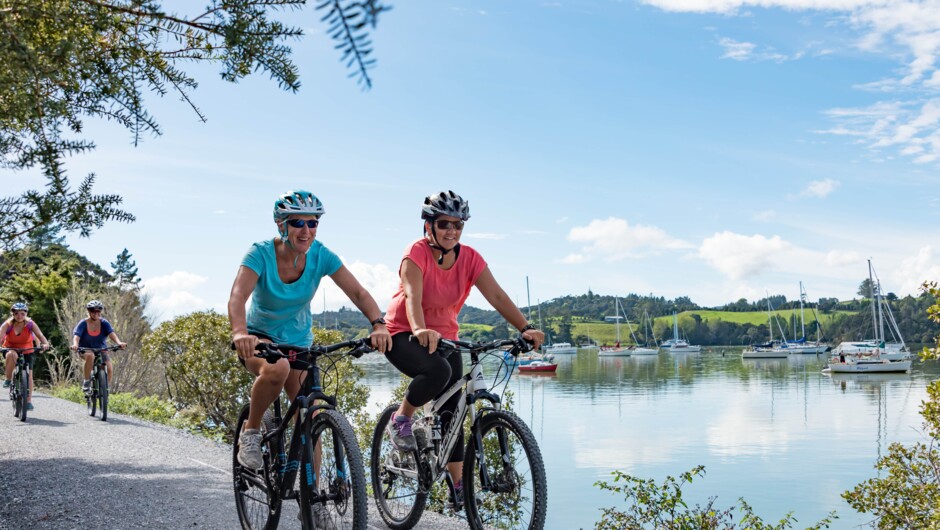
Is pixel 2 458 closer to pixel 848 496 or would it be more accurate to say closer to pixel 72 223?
pixel 72 223

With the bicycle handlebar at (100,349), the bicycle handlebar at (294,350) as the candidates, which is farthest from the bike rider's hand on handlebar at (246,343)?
the bicycle handlebar at (100,349)

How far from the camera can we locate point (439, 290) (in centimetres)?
514

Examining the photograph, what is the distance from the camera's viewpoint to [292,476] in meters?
4.69

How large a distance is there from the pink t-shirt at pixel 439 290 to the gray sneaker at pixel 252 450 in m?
0.97

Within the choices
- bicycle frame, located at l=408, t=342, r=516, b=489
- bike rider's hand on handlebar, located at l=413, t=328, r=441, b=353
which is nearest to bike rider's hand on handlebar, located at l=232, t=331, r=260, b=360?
bike rider's hand on handlebar, located at l=413, t=328, r=441, b=353

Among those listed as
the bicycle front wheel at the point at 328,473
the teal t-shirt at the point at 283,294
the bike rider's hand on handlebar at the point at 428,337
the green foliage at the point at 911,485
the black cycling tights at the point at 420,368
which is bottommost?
the green foliage at the point at 911,485

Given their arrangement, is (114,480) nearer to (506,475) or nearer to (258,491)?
(258,491)

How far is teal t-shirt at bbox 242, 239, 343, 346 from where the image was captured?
4.66 meters

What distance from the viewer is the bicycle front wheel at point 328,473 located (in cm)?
441

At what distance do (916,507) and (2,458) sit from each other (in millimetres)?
10260

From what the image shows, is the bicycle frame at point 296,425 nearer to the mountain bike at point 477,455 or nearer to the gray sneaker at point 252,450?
the gray sneaker at point 252,450

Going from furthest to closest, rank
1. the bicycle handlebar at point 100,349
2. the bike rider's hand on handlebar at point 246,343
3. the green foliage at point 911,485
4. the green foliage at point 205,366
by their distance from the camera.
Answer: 1. the green foliage at point 205,366
2. the bicycle handlebar at point 100,349
3. the green foliage at point 911,485
4. the bike rider's hand on handlebar at point 246,343

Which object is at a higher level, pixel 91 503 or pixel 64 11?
pixel 64 11

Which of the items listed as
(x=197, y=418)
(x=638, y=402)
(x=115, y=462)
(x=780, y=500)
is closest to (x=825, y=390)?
(x=638, y=402)
